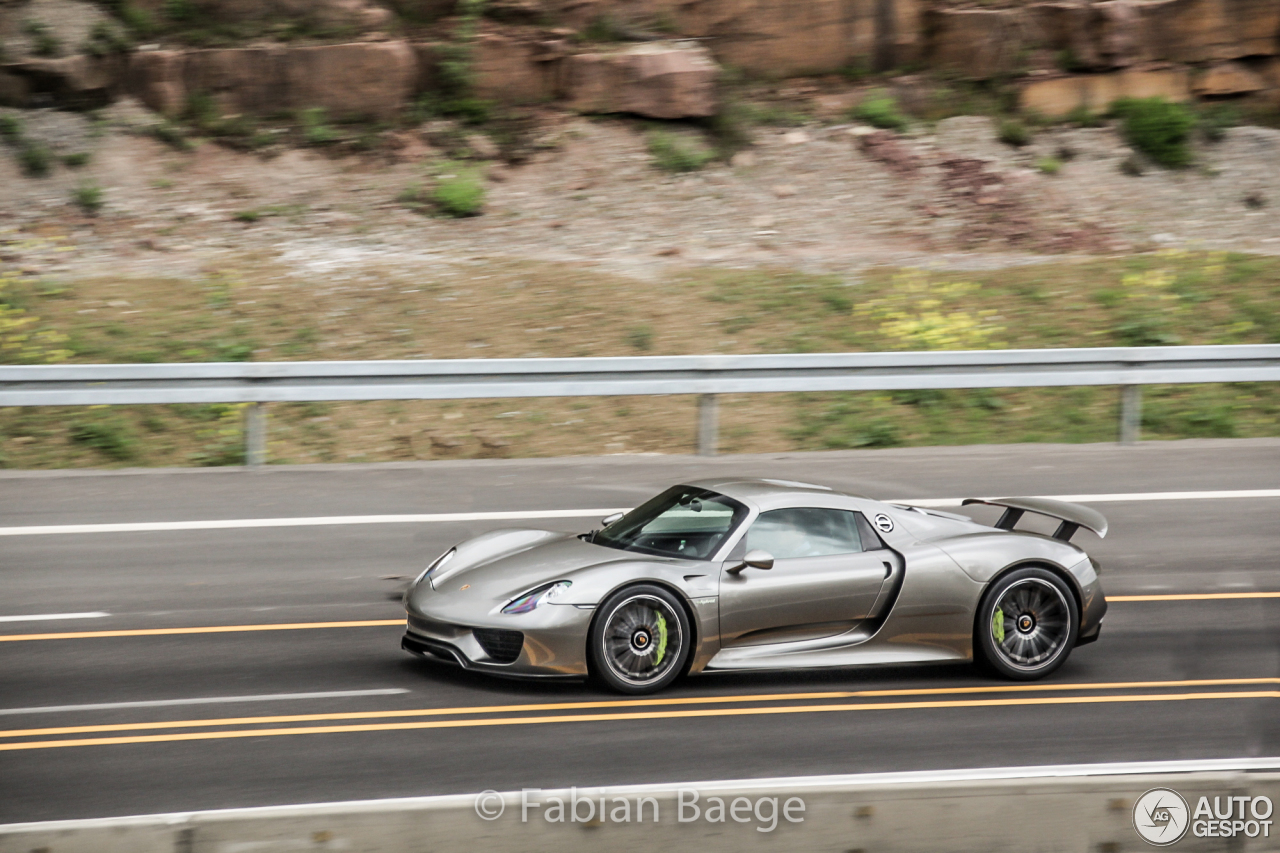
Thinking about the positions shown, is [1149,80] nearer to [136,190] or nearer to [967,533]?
[136,190]

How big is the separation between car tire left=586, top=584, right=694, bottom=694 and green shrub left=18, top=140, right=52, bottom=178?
52.5ft

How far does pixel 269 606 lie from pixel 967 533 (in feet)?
14.0

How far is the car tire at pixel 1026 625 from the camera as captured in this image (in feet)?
23.7

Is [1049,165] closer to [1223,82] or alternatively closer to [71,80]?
[1223,82]

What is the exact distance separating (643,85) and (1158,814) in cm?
1847

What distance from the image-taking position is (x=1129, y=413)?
42.4ft

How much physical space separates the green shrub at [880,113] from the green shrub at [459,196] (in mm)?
6547

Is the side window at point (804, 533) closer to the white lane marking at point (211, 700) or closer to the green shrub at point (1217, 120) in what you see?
the white lane marking at point (211, 700)

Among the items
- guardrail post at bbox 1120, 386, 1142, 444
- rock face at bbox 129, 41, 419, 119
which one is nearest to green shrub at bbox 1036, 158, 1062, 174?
guardrail post at bbox 1120, 386, 1142, 444

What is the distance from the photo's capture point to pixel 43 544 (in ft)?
31.2

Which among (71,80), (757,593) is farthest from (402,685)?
(71,80)

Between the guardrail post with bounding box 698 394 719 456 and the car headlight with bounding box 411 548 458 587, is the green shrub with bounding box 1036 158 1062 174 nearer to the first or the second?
the guardrail post with bounding box 698 394 719 456

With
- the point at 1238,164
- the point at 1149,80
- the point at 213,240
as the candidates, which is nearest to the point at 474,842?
the point at 213,240

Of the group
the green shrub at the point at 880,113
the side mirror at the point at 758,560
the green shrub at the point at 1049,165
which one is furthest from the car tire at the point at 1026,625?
the green shrub at the point at 880,113
